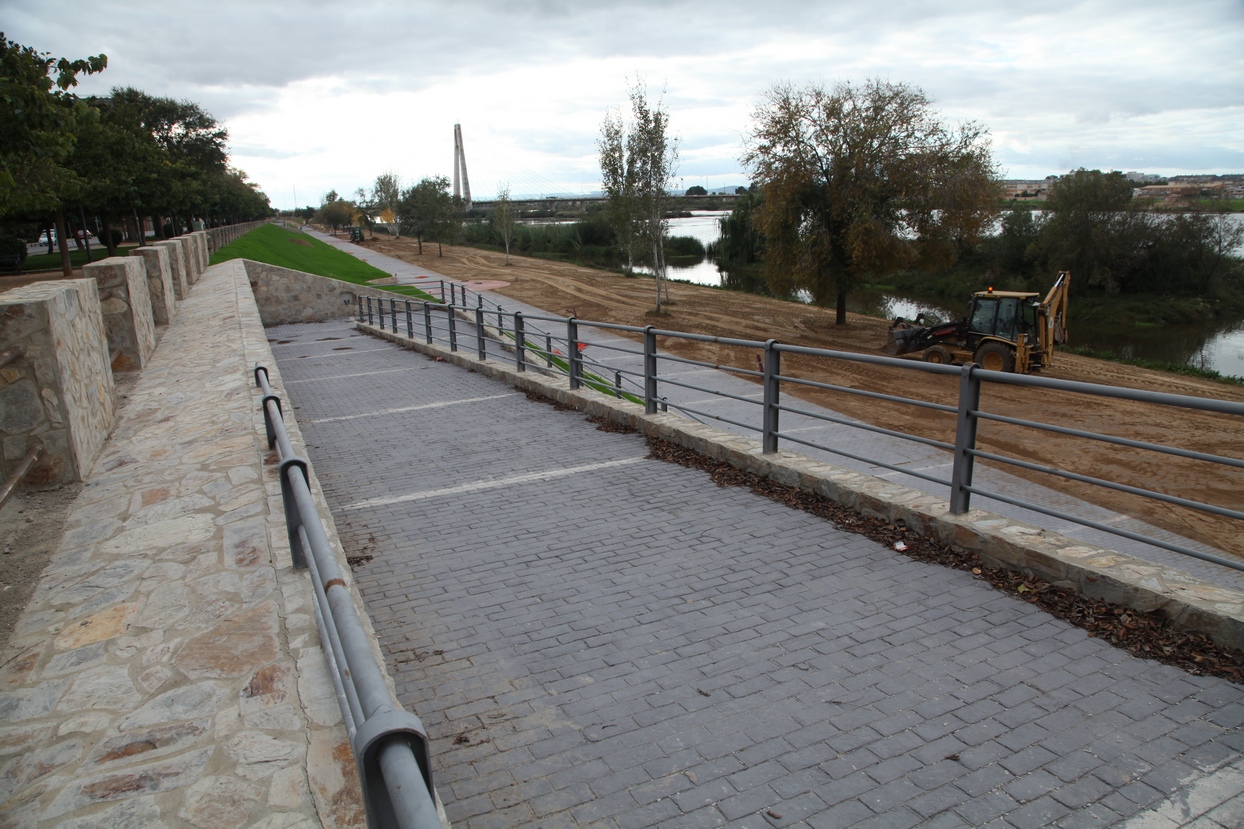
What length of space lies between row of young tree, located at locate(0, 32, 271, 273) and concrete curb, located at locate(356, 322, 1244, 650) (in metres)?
10.7

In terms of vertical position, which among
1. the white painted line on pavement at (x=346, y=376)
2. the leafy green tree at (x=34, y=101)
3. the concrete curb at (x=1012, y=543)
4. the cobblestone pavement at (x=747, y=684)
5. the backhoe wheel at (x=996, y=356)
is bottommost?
the backhoe wheel at (x=996, y=356)

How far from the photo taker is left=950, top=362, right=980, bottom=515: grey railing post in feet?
16.6

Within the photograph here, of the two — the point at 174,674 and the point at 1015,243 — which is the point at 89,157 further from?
the point at 1015,243

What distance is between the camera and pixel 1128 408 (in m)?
22.3

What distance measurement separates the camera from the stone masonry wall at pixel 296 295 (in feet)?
94.5

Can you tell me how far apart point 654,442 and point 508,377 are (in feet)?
15.7

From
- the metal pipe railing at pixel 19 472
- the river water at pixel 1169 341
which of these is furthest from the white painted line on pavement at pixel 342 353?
the river water at pixel 1169 341

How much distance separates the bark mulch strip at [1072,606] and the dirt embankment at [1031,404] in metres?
10.2

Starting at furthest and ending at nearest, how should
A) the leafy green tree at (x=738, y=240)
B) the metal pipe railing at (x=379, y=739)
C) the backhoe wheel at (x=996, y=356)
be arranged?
the leafy green tree at (x=738, y=240) → the backhoe wheel at (x=996, y=356) → the metal pipe railing at (x=379, y=739)

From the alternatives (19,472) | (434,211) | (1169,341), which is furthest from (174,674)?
(434,211)

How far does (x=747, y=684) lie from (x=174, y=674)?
2587 mm

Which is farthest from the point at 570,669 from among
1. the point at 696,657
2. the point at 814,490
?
the point at 814,490

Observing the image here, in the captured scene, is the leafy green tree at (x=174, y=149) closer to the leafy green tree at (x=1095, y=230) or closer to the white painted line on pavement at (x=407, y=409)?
the white painted line on pavement at (x=407, y=409)

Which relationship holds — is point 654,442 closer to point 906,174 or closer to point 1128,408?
point 1128,408
